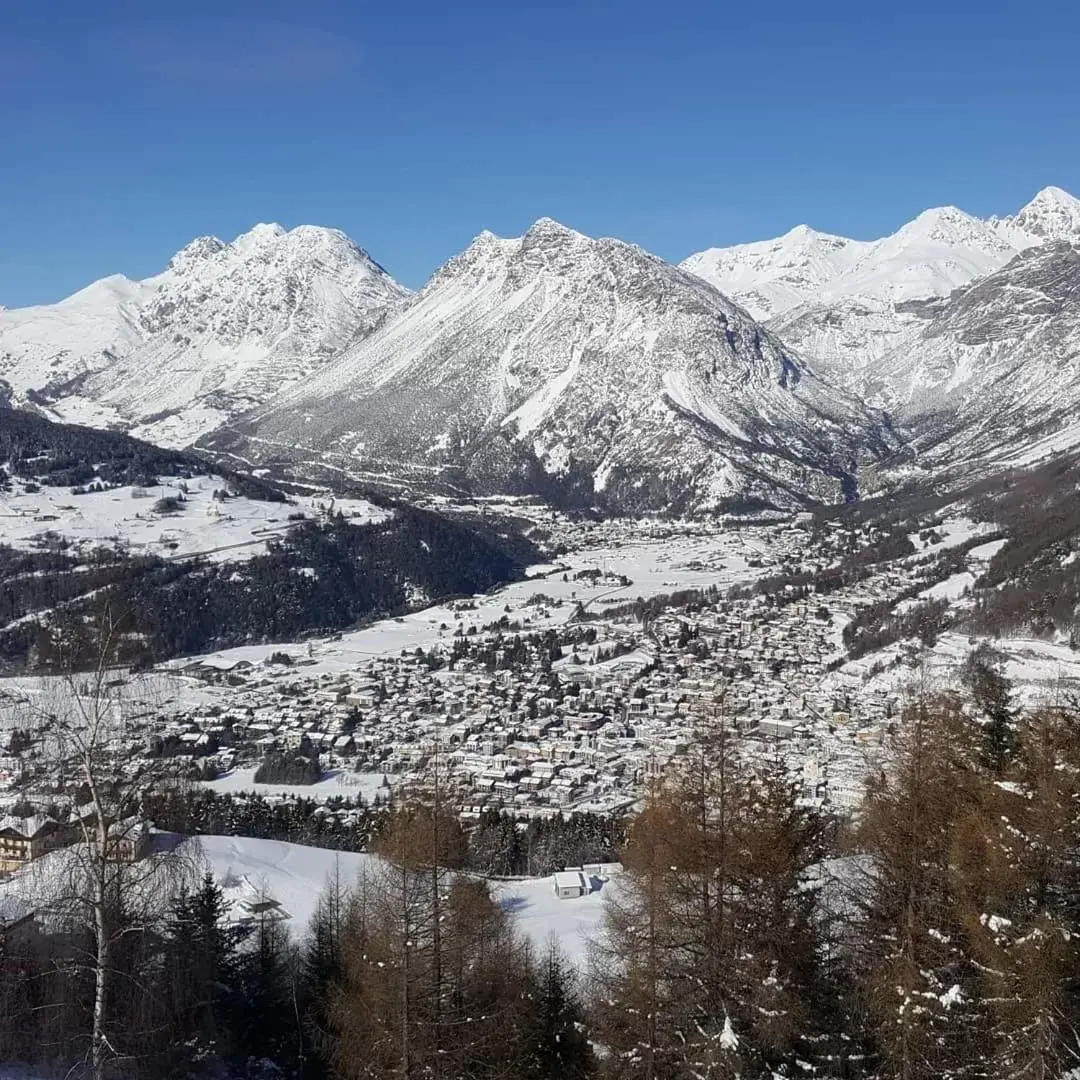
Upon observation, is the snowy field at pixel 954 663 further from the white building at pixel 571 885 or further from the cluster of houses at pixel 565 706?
the white building at pixel 571 885

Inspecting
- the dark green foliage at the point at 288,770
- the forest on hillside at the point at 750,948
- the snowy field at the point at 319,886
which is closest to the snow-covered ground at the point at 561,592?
the dark green foliage at the point at 288,770

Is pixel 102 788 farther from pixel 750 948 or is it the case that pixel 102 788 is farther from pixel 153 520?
pixel 153 520

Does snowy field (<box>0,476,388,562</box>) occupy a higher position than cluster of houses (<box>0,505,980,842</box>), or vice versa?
snowy field (<box>0,476,388,562</box>)

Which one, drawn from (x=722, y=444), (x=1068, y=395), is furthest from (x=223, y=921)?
(x=1068, y=395)

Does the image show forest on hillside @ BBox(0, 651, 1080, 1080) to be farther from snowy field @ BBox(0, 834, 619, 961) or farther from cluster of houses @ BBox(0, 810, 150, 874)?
snowy field @ BBox(0, 834, 619, 961)

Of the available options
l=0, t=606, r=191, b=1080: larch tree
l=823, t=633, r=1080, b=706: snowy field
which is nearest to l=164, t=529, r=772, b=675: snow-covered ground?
l=823, t=633, r=1080, b=706: snowy field

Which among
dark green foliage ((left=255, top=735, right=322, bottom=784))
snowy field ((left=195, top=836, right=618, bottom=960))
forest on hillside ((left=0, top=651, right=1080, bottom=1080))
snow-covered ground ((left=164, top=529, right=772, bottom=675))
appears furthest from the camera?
snow-covered ground ((left=164, top=529, right=772, bottom=675))

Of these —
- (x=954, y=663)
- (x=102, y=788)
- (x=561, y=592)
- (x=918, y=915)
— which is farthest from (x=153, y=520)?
(x=918, y=915)

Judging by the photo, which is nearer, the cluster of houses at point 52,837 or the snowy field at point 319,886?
the cluster of houses at point 52,837
